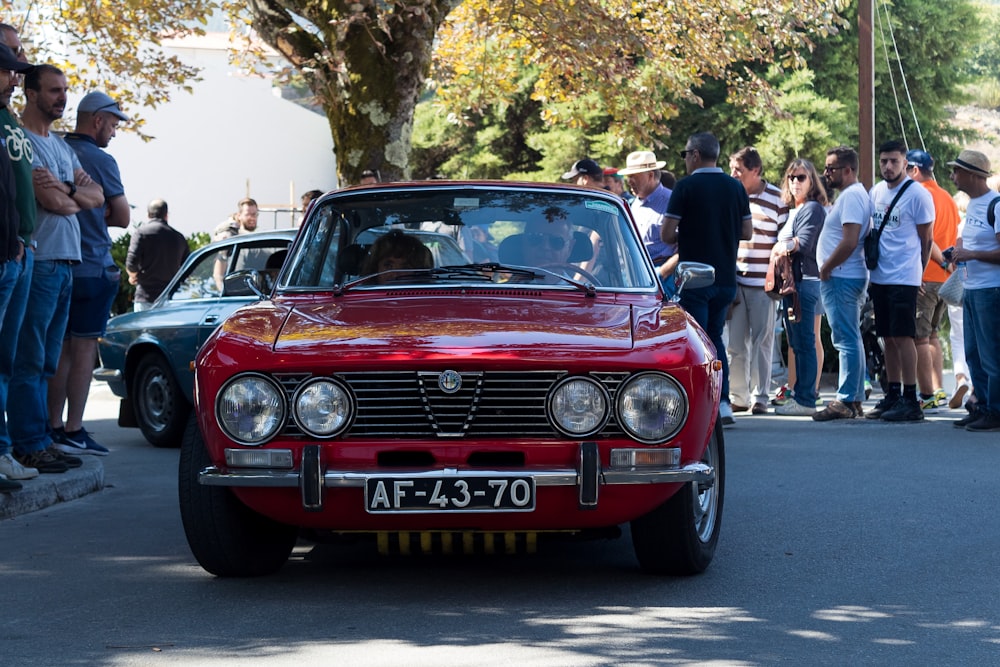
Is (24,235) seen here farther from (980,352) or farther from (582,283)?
(980,352)

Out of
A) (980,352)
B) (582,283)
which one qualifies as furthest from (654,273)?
(980,352)

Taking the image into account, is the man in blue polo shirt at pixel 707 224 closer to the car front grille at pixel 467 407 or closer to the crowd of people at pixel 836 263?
the crowd of people at pixel 836 263

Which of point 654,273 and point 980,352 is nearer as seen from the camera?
point 654,273

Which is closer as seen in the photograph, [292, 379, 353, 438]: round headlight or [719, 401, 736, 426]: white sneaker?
[292, 379, 353, 438]: round headlight

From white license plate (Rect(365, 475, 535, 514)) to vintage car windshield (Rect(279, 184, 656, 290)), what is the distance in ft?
4.34

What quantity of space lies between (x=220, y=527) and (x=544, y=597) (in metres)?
1.24

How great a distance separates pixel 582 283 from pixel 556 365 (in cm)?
118

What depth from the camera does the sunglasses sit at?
659 centimetres

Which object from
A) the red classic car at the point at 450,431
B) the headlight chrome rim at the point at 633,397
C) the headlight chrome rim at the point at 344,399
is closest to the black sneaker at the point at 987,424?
the red classic car at the point at 450,431

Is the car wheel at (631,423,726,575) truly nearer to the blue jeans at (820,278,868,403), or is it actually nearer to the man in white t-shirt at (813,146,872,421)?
the man in white t-shirt at (813,146,872,421)

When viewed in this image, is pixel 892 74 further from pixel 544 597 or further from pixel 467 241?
pixel 544 597

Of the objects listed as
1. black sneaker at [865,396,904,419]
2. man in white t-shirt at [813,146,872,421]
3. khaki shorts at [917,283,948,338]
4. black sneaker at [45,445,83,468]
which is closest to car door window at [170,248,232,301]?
black sneaker at [45,445,83,468]

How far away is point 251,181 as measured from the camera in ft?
161

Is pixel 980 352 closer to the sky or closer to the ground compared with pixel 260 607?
closer to the sky
